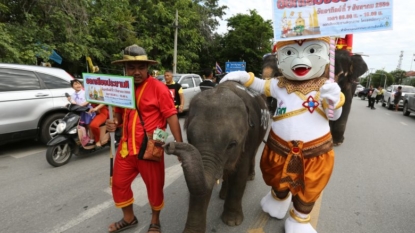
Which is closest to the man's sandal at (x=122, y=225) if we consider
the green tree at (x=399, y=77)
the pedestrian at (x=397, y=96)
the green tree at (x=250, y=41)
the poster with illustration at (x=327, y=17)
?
the poster with illustration at (x=327, y=17)

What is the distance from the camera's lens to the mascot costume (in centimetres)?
256

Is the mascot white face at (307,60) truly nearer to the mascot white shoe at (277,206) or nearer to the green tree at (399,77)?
the mascot white shoe at (277,206)

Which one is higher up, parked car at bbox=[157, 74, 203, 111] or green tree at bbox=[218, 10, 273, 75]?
green tree at bbox=[218, 10, 273, 75]

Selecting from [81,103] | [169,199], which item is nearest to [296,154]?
[169,199]

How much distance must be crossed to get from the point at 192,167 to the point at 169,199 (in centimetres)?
195

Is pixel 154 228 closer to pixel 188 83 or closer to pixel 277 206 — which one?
pixel 277 206

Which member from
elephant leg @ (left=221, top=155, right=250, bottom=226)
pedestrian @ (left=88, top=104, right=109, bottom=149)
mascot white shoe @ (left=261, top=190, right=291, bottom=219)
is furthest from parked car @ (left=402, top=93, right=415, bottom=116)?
pedestrian @ (left=88, top=104, right=109, bottom=149)

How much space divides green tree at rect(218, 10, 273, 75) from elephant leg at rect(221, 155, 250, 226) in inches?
1158

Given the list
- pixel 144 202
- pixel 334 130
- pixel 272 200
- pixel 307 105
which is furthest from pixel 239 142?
pixel 334 130

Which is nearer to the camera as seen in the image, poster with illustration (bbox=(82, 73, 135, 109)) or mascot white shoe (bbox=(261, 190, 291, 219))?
poster with illustration (bbox=(82, 73, 135, 109))

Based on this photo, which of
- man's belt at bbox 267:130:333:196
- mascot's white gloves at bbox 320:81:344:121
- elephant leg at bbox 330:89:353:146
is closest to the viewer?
mascot's white gloves at bbox 320:81:344:121

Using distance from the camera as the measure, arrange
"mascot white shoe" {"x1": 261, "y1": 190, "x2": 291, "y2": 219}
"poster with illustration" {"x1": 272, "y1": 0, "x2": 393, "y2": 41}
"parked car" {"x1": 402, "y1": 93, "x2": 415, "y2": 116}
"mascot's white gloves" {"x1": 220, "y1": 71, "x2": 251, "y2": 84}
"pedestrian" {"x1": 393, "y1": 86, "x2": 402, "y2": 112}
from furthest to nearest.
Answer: "pedestrian" {"x1": 393, "y1": 86, "x2": 402, "y2": 112} → "parked car" {"x1": 402, "y1": 93, "x2": 415, "y2": 116} → "mascot white shoe" {"x1": 261, "y1": 190, "x2": 291, "y2": 219} → "mascot's white gloves" {"x1": 220, "y1": 71, "x2": 251, "y2": 84} → "poster with illustration" {"x1": 272, "y1": 0, "x2": 393, "y2": 41}

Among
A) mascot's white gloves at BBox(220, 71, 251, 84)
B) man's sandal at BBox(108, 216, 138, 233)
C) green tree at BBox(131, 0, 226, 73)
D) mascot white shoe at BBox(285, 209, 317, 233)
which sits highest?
green tree at BBox(131, 0, 226, 73)

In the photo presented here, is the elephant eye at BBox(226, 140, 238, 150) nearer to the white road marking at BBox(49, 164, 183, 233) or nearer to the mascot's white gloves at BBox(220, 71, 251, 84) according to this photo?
the mascot's white gloves at BBox(220, 71, 251, 84)
